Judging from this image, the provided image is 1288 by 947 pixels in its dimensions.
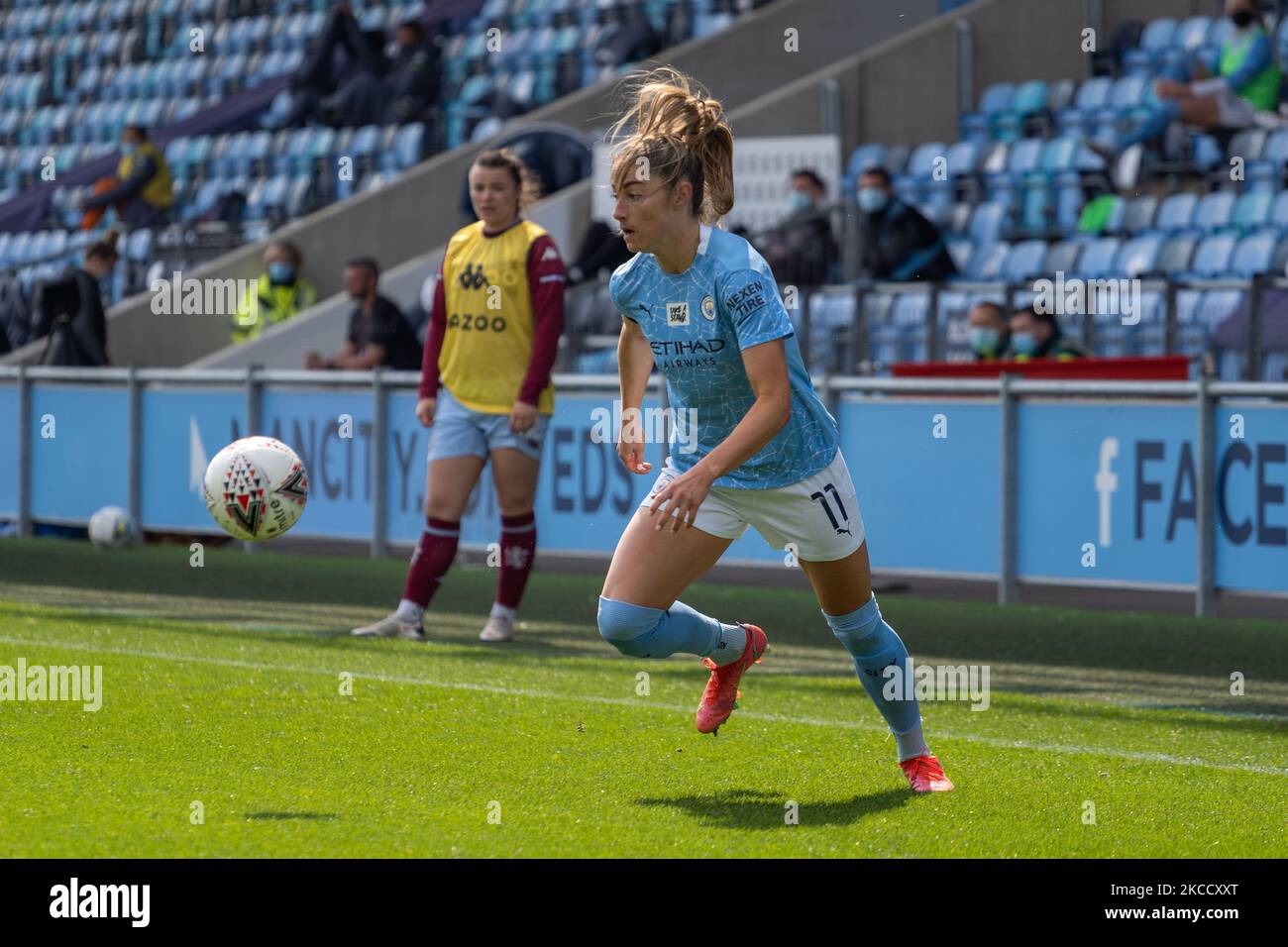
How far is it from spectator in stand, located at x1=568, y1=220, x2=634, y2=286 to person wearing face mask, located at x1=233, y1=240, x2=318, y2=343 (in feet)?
10.0

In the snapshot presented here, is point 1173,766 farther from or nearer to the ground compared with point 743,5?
nearer to the ground

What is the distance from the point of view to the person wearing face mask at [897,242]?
15.7m

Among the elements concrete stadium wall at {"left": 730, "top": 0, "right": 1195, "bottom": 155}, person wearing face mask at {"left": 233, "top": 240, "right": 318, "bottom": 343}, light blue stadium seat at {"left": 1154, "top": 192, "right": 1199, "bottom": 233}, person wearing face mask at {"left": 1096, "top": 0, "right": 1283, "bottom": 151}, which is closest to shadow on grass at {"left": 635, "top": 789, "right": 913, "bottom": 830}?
light blue stadium seat at {"left": 1154, "top": 192, "right": 1199, "bottom": 233}

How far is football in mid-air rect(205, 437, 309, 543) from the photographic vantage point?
332 inches

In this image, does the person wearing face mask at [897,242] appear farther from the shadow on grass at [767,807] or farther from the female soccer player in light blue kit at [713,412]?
the shadow on grass at [767,807]

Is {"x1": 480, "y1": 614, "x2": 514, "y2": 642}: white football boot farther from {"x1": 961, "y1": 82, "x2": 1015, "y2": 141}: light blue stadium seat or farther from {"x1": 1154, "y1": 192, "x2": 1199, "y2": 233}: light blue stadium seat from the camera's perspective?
{"x1": 961, "y1": 82, "x2": 1015, "y2": 141}: light blue stadium seat

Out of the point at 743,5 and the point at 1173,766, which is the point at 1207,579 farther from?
the point at 743,5

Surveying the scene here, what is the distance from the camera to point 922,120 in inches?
774

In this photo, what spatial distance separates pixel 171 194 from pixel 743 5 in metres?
6.73

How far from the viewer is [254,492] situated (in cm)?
841

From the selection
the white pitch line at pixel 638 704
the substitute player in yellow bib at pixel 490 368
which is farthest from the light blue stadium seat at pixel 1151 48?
the white pitch line at pixel 638 704

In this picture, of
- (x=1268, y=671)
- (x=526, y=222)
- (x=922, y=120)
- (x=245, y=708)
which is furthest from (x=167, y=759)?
(x=922, y=120)
